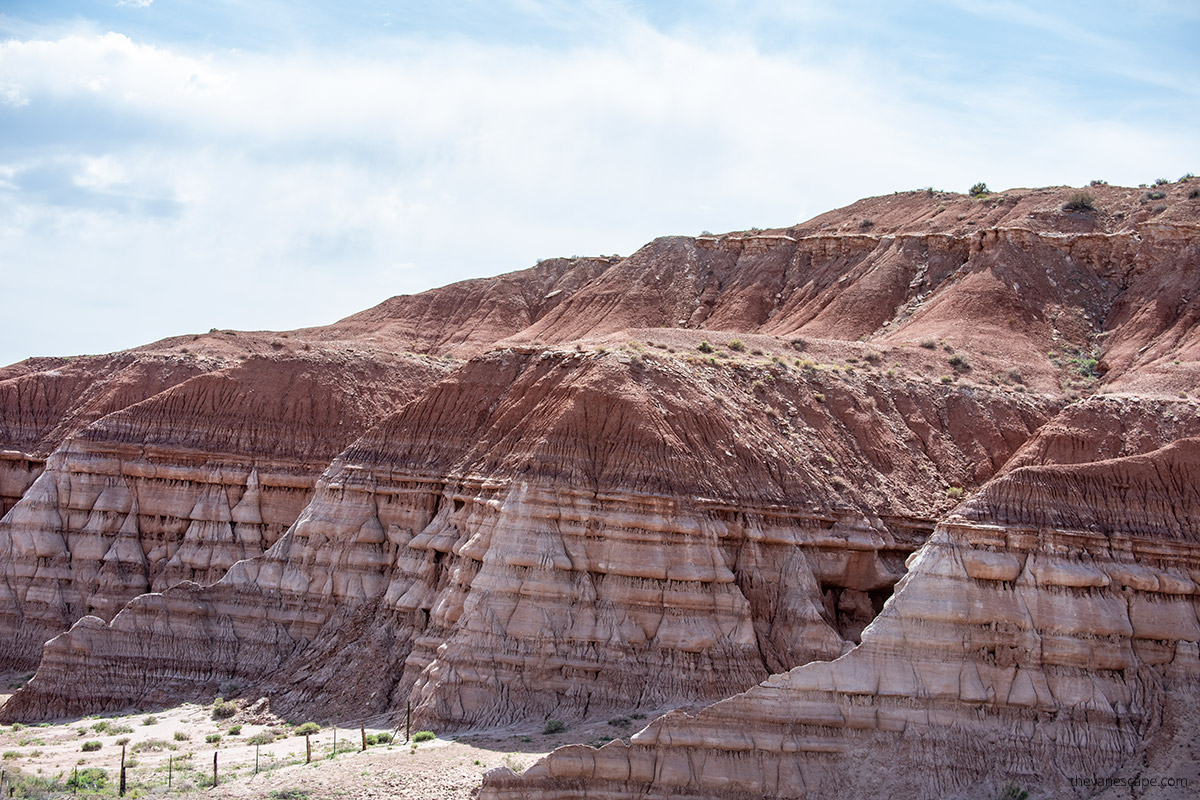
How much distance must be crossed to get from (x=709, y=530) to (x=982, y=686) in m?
8.72

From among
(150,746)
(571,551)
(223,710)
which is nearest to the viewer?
(571,551)

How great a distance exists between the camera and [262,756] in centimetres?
3712

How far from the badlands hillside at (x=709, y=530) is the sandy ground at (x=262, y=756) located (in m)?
1.36

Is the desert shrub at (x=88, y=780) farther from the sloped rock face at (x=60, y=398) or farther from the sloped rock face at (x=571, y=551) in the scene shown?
the sloped rock face at (x=60, y=398)

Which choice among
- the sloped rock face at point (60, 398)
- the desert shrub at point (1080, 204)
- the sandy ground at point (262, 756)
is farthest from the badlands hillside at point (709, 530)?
the sandy ground at point (262, 756)

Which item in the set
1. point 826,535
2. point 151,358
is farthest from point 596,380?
point 151,358

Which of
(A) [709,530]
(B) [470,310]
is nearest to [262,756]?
(A) [709,530]

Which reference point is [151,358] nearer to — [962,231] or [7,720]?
[7,720]

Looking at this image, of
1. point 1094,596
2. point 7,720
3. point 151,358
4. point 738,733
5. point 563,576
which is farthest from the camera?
point 151,358

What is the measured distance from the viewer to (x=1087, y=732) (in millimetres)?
32812

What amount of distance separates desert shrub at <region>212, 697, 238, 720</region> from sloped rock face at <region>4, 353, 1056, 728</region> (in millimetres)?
1497

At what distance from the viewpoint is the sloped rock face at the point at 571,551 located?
122 feet

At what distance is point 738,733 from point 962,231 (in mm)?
41943

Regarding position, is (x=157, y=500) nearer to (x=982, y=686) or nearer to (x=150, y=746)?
(x=150, y=746)
